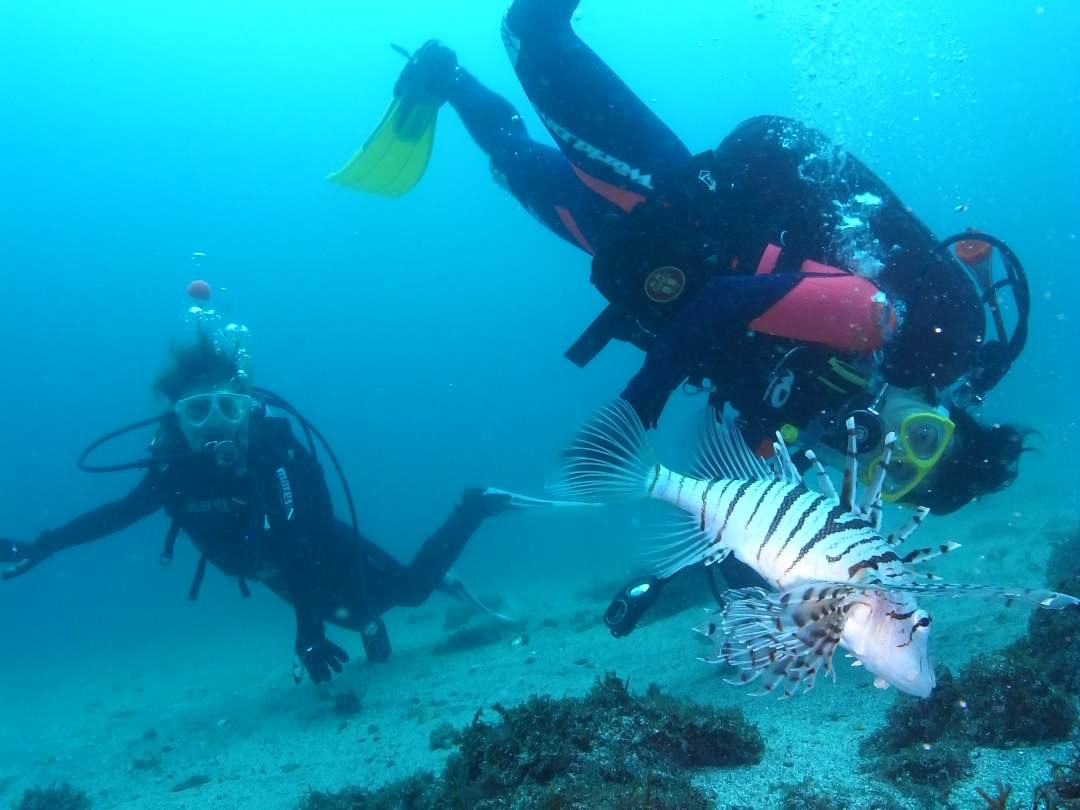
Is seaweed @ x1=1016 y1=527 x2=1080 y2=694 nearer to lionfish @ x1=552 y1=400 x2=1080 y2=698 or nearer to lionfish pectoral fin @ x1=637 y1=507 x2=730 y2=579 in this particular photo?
lionfish @ x1=552 y1=400 x2=1080 y2=698

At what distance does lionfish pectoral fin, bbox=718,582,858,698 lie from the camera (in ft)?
5.41

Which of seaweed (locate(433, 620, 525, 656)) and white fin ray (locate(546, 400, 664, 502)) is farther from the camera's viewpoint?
seaweed (locate(433, 620, 525, 656))

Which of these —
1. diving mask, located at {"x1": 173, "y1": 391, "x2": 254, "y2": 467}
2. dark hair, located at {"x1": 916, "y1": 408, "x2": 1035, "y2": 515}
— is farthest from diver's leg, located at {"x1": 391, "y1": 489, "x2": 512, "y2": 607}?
dark hair, located at {"x1": 916, "y1": 408, "x2": 1035, "y2": 515}

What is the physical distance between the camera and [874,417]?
311 cm

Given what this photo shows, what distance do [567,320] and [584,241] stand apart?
92925 millimetres

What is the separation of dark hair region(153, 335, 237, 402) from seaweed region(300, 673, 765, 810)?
20.4 ft

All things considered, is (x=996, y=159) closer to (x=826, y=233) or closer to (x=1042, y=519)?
(x=1042, y=519)

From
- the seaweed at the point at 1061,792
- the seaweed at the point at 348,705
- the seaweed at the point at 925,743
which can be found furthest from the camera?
the seaweed at the point at 348,705

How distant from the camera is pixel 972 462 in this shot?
3451 millimetres

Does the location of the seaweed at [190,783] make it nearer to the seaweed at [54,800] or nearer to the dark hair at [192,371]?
the seaweed at [54,800]

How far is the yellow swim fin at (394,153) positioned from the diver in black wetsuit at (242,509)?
3005mm

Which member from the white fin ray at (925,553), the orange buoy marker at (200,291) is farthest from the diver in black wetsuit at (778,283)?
the orange buoy marker at (200,291)

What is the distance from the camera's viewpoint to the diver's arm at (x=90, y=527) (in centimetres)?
685

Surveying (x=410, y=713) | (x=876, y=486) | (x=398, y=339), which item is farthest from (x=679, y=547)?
(x=398, y=339)
